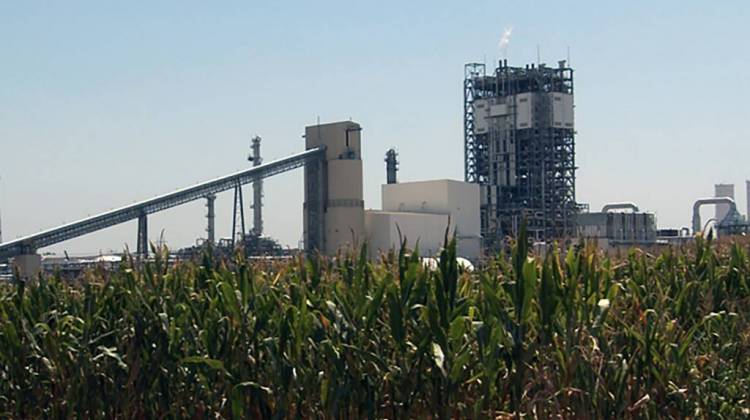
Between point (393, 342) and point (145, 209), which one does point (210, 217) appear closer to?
point (145, 209)

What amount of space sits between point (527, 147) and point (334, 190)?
11965 millimetres

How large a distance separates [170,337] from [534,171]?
50773mm

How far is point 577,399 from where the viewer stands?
7.07 meters

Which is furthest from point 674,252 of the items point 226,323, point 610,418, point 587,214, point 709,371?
point 587,214

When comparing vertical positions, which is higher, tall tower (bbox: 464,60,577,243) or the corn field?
tall tower (bbox: 464,60,577,243)

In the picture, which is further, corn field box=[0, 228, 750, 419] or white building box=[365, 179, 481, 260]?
white building box=[365, 179, 481, 260]

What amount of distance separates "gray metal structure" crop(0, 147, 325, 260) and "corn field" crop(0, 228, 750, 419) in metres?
36.2

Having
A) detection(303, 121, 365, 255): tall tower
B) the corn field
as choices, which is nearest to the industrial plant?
detection(303, 121, 365, 255): tall tower

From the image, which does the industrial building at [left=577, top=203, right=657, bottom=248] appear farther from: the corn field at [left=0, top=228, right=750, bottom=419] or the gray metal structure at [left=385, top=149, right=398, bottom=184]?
the corn field at [left=0, top=228, right=750, bottom=419]

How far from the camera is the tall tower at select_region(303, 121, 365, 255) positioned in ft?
180

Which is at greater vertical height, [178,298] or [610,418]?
[178,298]

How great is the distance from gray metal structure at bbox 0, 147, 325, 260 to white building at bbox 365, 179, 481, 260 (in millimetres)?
5301

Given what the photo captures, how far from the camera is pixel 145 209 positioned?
52094mm

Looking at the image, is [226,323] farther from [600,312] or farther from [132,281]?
[600,312]
